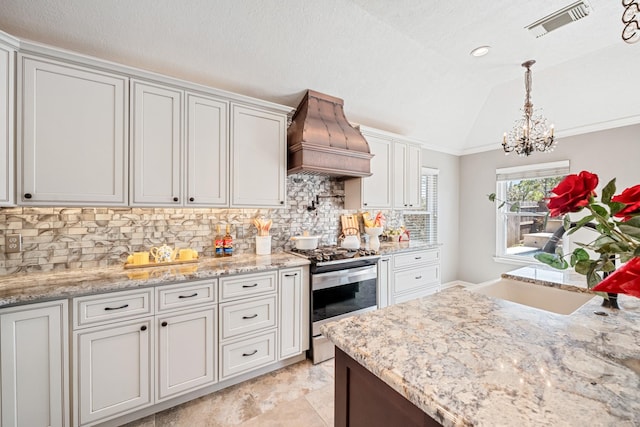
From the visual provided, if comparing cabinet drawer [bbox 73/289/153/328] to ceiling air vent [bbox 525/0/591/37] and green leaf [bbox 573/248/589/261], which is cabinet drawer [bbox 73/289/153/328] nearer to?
green leaf [bbox 573/248/589/261]

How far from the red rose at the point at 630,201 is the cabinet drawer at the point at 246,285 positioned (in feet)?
7.05

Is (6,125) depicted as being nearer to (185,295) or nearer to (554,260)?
(185,295)

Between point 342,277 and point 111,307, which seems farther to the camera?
point 342,277

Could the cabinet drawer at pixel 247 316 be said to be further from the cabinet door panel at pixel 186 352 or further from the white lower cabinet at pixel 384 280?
the white lower cabinet at pixel 384 280

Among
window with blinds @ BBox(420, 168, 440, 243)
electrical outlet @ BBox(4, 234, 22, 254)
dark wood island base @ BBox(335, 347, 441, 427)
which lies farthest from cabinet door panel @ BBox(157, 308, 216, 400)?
window with blinds @ BBox(420, 168, 440, 243)

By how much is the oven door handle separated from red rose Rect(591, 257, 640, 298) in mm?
2153

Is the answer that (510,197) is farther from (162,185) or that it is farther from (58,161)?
(58,161)

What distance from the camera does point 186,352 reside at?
2.00m

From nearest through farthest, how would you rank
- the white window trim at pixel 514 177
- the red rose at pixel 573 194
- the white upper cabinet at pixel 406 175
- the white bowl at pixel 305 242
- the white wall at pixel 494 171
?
the red rose at pixel 573 194
the white bowl at pixel 305 242
the white wall at pixel 494 171
the white upper cabinet at pixel 406 175
the white window trim at pixel 514 177

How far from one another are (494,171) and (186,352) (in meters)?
5.04

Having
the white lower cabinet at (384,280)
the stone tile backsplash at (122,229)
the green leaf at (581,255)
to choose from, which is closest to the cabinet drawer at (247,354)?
the stone tile backsplash at (122,229)

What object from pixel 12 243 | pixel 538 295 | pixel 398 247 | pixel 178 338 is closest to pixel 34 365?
pixel 178 338

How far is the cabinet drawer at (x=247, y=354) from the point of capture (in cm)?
216

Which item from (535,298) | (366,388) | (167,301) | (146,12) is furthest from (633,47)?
(167,301)
